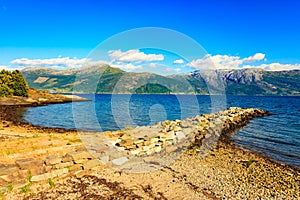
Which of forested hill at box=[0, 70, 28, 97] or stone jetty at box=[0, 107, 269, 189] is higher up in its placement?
forested hill at box=[0, 70, 28, 97]

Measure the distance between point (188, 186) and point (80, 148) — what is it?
282 inches

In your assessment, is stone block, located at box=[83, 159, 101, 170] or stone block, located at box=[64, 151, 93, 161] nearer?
stone block, located at box=[64, 151, 93, 161]

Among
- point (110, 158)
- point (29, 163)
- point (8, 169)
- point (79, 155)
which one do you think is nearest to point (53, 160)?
point (29, 163)

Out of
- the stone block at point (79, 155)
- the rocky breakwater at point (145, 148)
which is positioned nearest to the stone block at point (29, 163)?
the stone block at point (79, 155)

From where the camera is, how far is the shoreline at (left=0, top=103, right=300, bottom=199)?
38.3 ft

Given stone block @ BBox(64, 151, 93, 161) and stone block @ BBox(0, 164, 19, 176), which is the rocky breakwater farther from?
stone block @ BBox(0, 164, 19, 176)

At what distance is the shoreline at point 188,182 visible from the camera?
11688mm

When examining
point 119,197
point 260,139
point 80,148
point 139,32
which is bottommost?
point 260,139

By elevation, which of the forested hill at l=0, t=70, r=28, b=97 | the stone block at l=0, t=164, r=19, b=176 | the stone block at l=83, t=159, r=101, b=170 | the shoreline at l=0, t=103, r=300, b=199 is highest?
the forested hill at l=0, t=70, r=28, b=97

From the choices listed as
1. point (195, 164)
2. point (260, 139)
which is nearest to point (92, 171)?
point (195, 164)

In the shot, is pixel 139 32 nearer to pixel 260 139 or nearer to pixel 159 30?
pixel 159 30

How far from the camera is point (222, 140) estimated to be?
27797mm

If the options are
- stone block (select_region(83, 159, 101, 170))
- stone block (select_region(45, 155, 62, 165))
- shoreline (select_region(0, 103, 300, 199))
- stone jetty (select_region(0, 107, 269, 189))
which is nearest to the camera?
shoreline (select_region(0, 103, 300, 199))

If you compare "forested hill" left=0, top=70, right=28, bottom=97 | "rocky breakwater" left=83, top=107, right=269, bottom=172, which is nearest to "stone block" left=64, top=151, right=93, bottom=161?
"rocky breakwater" left=83, top=107, right=269, bottom=172
